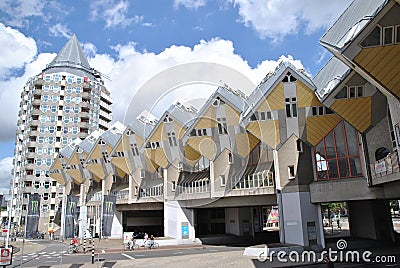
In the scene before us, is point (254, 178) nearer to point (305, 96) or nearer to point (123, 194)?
point (305, 96)

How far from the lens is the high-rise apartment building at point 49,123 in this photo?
7481 centimetres

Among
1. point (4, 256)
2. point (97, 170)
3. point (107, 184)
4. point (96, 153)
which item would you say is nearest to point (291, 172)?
point (4, 256)

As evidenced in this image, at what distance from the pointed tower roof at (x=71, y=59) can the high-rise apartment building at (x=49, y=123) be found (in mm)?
260

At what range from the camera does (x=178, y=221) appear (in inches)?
1503

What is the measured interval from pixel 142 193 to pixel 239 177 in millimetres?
17217

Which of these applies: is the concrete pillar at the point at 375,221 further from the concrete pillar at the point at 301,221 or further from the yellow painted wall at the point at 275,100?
the yellow painted wall at the point at 275,100

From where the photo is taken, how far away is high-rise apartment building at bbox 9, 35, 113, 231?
74.8 m

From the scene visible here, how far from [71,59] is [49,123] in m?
23.2

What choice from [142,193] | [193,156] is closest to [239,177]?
[193,156]

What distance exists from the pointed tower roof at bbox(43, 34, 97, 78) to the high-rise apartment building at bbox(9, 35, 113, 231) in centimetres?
26

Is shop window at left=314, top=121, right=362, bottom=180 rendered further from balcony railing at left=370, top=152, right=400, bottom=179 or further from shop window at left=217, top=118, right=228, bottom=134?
shop window at left=217, top=118, right=228, bottom=134

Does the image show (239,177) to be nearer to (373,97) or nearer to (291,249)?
(291,249)

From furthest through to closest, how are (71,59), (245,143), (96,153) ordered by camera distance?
(71,59) < (96,153) < (245,143)

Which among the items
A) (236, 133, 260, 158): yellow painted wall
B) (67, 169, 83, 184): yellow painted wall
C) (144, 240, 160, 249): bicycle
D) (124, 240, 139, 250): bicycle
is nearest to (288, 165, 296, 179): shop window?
(236, 133, 260, 158): yellow painted wall
